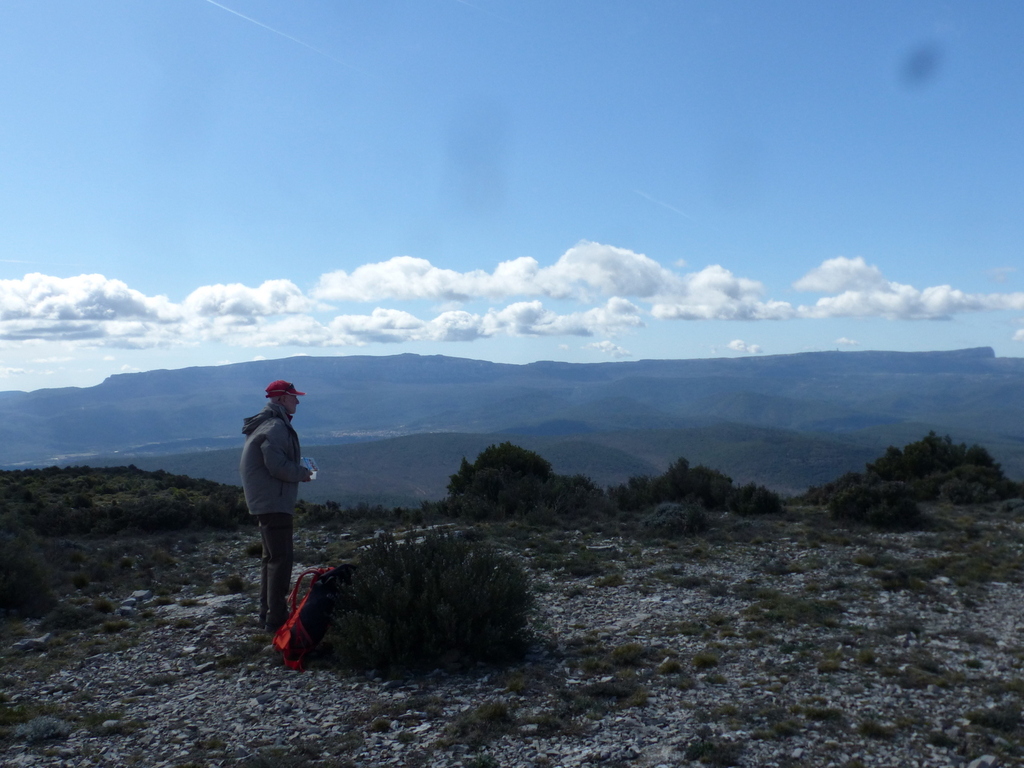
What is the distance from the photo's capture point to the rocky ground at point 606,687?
4.64 metres

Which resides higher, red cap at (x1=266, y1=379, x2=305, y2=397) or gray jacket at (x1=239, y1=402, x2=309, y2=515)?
red cap at (x1=266, y1=379, x2=305, y2=397)

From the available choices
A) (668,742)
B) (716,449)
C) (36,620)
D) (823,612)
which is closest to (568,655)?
(668,742)

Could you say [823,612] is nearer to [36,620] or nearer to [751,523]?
[751,523]

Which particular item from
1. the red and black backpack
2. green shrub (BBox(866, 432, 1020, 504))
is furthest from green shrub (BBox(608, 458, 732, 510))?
the red and black backpack

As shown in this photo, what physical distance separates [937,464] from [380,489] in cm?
4952

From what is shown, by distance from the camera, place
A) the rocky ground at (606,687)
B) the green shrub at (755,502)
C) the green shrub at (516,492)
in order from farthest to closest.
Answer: the green shrub at (755,502), the green shrub at (516,492), the rocky ground at (606,687)

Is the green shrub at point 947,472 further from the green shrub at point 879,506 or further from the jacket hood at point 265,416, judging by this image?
the jacket hood at point 265,416

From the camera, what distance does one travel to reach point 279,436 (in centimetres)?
700

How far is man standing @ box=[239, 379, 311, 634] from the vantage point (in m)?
7.02

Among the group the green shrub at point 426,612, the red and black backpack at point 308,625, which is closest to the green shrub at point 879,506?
the green shrub at point 426,612

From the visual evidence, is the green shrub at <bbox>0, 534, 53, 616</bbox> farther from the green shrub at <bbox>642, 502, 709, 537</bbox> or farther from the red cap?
the green shrub at <bbox>642, 502, 709, 537</bbox>

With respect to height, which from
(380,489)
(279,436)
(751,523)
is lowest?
(380,489)

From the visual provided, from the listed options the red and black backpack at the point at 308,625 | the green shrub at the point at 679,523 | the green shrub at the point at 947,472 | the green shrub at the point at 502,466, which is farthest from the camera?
the green shrub at the point at 502,466

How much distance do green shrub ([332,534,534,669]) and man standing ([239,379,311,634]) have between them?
0.97 m
